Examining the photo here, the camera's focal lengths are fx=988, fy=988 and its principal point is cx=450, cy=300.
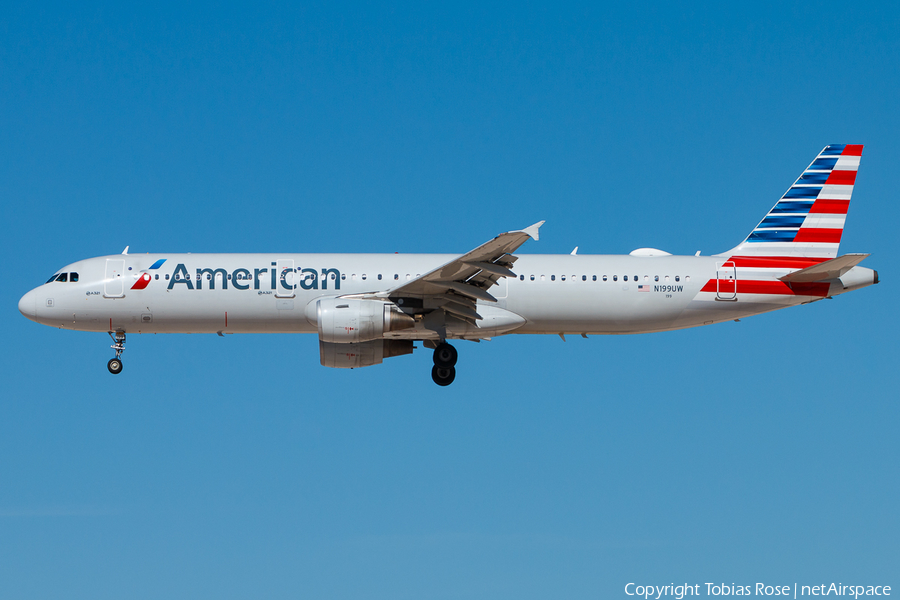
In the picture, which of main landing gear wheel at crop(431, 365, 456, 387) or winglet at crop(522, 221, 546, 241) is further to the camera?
main landing gear wheel at crop(431, 365, 456, 387)

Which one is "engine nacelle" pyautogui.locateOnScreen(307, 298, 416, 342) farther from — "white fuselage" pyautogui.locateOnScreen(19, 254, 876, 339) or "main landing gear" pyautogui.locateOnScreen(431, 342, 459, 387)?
"main landing gear" pyautogui.locateOnScreen(431, 342, 459, 387)

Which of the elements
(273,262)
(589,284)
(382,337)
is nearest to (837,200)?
(589,284)

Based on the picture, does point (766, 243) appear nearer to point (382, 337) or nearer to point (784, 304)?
point (784, 304)

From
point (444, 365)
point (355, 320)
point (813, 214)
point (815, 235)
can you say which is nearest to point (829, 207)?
point (813, 214)

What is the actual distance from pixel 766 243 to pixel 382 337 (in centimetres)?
1315

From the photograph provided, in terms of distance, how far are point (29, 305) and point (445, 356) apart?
44.3ft

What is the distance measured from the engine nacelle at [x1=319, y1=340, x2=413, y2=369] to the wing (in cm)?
230

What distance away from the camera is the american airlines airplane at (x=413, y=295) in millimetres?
30797

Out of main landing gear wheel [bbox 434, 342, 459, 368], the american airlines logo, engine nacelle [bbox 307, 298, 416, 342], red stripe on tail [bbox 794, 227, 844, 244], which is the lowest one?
main landing gear wheel [bbox 434, 342, 459, 368]

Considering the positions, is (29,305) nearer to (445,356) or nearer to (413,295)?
(413,295)

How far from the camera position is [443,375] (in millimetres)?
31172

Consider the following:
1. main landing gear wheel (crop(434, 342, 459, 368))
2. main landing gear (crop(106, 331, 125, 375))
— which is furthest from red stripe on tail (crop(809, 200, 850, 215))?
main landing gear (crop(106, 331, 125, 375))

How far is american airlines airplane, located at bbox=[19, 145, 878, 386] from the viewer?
3080 cm

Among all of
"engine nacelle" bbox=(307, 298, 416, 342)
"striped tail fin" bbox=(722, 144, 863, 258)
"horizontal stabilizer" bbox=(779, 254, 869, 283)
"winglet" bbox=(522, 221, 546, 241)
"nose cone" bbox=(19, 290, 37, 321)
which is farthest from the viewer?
"striped tail fin" bbox=(722, 144, 863, 258)
